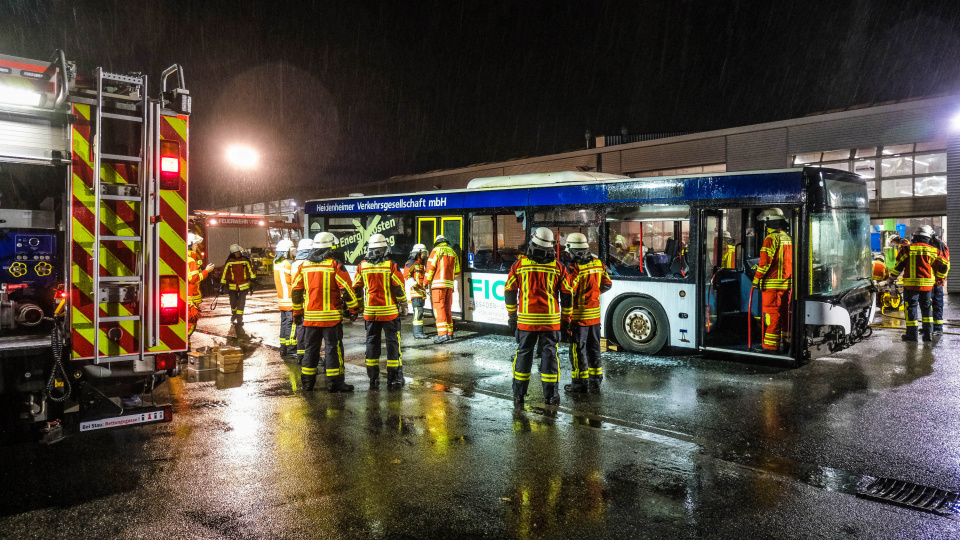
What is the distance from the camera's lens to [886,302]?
Answer: 14.5 m

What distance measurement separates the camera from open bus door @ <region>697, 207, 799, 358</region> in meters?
8.84

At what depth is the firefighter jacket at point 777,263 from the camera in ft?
26.7

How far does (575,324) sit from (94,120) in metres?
5.07

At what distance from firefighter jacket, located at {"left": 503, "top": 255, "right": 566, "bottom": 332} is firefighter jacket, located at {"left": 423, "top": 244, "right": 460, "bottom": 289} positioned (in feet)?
14.0

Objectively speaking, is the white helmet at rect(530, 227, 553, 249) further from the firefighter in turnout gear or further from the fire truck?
the firefighter in turnout gear

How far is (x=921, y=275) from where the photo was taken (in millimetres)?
10461

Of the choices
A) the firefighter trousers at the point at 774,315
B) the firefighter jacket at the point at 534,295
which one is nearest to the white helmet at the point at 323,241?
the firefighter jacket at the point at 534,295

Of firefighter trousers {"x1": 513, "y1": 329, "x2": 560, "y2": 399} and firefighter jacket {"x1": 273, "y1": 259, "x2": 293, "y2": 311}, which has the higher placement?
firefighter jacket {"x1": 273, "y1": 259, "x2": 293, "y2": 311}

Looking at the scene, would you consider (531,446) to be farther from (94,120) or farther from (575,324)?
(94,120)

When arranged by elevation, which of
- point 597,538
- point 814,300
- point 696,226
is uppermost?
point 696,226

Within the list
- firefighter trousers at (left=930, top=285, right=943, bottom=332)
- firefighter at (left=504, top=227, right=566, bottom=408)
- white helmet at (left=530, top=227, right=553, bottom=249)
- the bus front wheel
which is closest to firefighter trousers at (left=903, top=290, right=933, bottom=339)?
firefighter trousers at (left=930, top=285, right=943, bottom=332)

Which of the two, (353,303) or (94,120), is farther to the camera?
(353,303)

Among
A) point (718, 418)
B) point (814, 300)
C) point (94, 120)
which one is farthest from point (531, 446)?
point (814, 300)

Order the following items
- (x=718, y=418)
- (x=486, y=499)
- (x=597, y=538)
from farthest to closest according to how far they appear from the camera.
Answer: (x=718, y=418)
(x=486, y=499)
(x=597, y=538)
